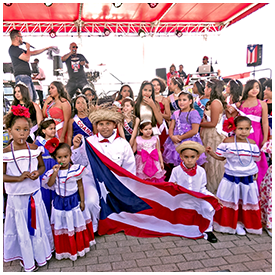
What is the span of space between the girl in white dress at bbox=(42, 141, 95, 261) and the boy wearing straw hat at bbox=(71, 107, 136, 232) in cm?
50

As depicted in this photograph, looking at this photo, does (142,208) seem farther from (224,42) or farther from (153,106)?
(224,42)

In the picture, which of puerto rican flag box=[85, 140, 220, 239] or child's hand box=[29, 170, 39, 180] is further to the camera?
puerto rican flag box=[85, 140, 220, 239]

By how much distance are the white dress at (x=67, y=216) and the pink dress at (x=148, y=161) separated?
1.27 m

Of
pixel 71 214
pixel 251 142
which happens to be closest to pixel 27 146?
pixel 71 214

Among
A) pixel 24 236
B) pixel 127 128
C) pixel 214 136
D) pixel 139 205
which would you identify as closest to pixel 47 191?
pixel 24 236

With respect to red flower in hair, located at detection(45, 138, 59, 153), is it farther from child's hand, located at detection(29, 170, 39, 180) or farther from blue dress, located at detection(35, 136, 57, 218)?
blue dress, located at detection(35, 136, 57, 218)

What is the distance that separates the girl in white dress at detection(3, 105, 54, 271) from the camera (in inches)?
105

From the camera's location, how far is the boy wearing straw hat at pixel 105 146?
3566mm

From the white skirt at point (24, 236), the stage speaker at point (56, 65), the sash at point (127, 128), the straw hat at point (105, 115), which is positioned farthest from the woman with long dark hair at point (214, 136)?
the stage speaker at point (56, 65)

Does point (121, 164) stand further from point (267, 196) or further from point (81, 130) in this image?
point (267, 196)

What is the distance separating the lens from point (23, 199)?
275 cm

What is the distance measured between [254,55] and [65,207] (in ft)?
33.8

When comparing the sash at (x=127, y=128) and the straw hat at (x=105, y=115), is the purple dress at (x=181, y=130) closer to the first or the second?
the sash at (x=127, y=128)

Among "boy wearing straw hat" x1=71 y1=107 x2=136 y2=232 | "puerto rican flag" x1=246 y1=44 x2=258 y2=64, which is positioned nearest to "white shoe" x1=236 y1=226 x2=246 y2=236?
"boy wearing straw hat" x1=71 y1=107 x2=136 y2=232
